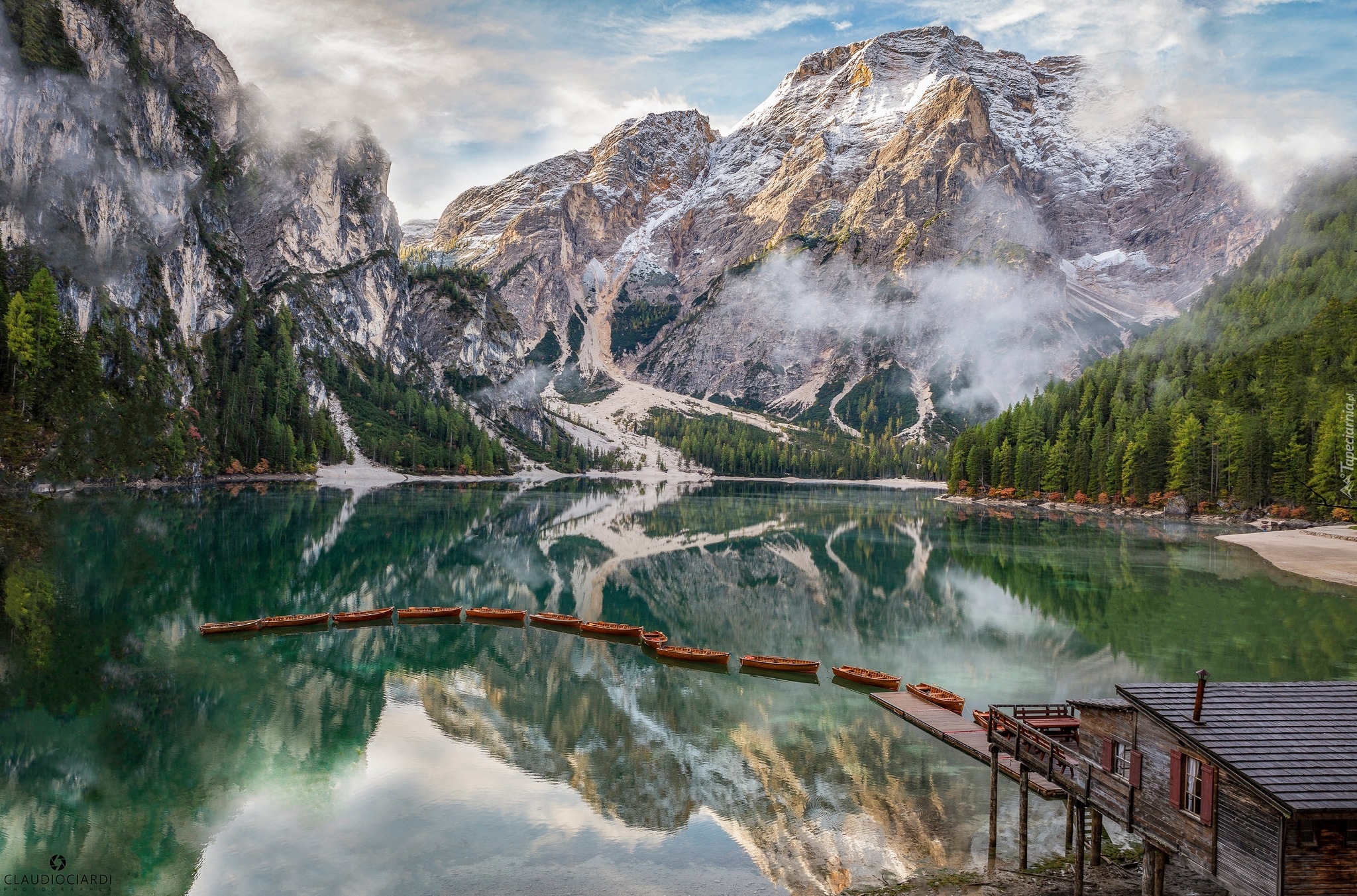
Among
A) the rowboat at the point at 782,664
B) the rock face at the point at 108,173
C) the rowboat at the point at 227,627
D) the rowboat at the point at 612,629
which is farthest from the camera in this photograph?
the rock face at the point at 108,173

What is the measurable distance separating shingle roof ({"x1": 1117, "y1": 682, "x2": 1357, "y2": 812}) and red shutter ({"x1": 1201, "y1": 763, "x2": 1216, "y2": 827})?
68 cm

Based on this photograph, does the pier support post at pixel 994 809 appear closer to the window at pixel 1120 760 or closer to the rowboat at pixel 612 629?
the window at pixel 1120 760

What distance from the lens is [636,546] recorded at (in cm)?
8769

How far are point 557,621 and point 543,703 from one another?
15004mm

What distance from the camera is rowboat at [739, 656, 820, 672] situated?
129ft

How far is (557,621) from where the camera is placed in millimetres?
49094

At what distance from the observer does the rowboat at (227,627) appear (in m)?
42.8

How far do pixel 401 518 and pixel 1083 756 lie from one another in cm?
9519

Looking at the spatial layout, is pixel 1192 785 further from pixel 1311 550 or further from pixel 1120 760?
pixel 1311 550

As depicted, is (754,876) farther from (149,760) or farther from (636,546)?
(636,546)

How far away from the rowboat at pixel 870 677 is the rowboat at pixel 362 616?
2729cm

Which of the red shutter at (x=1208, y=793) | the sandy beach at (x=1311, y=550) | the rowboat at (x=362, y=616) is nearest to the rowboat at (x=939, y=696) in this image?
the red shutter at (x=1208, y=793)

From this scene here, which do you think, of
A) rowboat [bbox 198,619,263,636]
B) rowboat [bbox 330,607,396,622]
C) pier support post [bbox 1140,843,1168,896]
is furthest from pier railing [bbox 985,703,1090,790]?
rowboat [bbox 198,619,263,636]

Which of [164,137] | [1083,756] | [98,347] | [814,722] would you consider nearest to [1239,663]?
[814,722]
